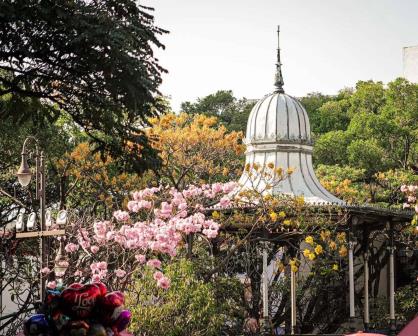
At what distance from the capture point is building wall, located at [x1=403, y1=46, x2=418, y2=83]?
1734 inches

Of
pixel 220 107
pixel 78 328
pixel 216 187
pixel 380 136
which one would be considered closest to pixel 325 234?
pixel 216 187

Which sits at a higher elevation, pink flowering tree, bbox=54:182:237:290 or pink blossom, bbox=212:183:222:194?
pink blossom, bbox=212:183:222:194

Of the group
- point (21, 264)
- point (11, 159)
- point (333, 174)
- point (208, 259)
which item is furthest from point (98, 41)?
point (333, 174)

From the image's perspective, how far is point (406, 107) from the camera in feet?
109

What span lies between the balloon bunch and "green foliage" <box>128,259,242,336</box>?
29.5 feet

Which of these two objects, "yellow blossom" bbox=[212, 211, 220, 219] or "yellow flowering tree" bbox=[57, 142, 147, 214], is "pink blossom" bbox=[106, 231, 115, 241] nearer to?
"yellow blossom" bbox=[212, 211, 220, 219]

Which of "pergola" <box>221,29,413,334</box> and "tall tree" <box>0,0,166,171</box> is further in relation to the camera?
"pergola" <box>221,29,413,334</box>

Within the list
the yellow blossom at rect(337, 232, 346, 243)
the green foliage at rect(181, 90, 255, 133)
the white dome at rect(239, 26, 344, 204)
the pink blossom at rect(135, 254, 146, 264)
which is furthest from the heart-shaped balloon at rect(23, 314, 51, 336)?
the green foliage at rect(181, 90, 255, 133)

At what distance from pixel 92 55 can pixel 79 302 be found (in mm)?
5089

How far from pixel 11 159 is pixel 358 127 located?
14805mm

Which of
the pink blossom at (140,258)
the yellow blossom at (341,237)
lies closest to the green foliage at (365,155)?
the yellow blossom at (341,237)

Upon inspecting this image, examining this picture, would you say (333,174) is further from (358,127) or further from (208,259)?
(208,259)

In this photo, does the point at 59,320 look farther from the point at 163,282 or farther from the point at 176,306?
the point at 176,306

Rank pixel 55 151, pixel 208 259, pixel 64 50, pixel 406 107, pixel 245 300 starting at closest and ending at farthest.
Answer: pixel 64 50, pixel 208 259, pixel 245 300, pixel 55 151, pixel 406 107
